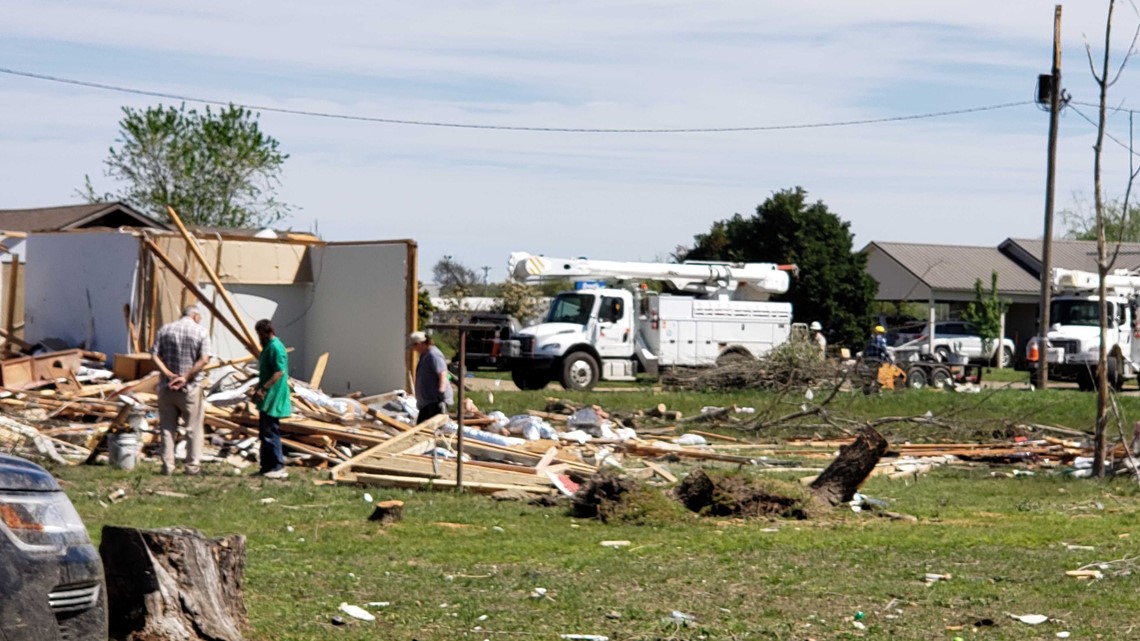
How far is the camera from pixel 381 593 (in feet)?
29.7

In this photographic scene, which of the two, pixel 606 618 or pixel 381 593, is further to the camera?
pixel 381 593

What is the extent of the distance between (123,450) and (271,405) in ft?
6.00

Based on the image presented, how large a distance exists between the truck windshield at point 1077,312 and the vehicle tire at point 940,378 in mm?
6418

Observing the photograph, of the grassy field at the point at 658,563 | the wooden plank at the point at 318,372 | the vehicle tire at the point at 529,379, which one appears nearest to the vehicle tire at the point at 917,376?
the vehicle tire at the point at 529,379

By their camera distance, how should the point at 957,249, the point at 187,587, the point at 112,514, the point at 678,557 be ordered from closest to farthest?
the point at 187,587, the point at 678,557, the point at 112,514, the point at 957,249

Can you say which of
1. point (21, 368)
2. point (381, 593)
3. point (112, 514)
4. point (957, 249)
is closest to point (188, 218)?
point (957, 249)

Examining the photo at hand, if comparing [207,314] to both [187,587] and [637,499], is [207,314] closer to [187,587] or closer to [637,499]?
[637,499]

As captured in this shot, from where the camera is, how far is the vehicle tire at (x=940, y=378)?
114 feet

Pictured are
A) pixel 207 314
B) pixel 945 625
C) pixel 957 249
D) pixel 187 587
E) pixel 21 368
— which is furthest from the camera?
pixel 957 249

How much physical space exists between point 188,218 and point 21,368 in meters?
37.5

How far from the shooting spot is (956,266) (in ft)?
198

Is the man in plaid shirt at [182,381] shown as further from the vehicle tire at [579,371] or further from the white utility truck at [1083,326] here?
the white utility truck at [1083,326]

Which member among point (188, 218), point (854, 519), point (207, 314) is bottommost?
point (854, 519)

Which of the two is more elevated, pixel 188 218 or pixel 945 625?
pixel 188 218
